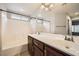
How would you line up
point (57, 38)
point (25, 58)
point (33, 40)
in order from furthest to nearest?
point (33, 40), point (57, 38), point (25, 58)

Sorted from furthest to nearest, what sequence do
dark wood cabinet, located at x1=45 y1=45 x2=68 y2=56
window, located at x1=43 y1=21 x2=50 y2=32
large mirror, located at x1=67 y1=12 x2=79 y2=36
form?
window, located at x1=43 y1=21 x2=50 y2=32, large mirror, located at x1=67 y1=12 x2=79 y2=36, dark wood cabinet, located at x1=45 y1=45 x2=68 y2=56

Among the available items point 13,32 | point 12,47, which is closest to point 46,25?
point 13,32

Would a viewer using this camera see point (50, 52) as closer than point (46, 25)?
Yes

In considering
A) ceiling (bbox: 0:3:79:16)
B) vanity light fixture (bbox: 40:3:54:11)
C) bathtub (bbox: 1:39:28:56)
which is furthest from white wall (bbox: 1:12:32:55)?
vanity light fixture (bbox: 40:3:54:11)

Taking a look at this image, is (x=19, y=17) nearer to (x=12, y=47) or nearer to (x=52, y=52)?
(x=12, y=47)

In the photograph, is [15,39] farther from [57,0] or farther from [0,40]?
[57,0]

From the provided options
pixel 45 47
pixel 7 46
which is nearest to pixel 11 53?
pixel 7 46

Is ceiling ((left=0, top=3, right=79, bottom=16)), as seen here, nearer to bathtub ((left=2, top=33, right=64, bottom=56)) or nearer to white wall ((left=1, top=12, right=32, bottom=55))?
white wall ((left=1, top=12, right=32, bottom=55))

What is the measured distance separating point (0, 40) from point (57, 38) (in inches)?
34.6

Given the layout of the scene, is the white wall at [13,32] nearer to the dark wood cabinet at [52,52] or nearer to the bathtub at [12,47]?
the bathtub at [12,47]

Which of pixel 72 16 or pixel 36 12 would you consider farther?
pixel 36 12

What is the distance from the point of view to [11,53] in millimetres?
1270

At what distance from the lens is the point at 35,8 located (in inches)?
53.9

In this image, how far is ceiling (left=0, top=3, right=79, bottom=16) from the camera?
1243mm
